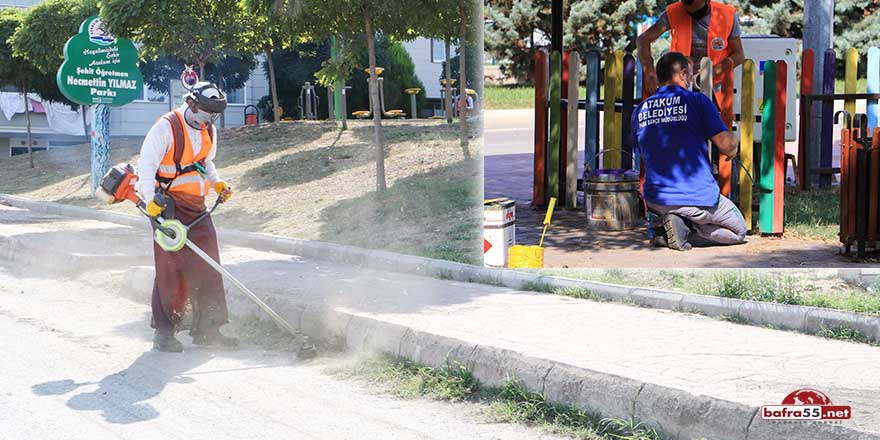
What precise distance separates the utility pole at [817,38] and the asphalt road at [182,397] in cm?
494

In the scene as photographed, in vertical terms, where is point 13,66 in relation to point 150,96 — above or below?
above

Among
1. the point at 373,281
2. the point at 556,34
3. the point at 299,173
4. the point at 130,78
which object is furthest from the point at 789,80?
the point at 130,78

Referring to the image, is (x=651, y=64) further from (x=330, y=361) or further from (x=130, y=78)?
(x=130, y=78)

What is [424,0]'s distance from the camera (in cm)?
971

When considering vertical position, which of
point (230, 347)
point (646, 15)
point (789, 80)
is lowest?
point (230, 347)

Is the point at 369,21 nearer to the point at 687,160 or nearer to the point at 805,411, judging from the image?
the point at 687,160

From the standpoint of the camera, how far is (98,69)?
17.0 meters

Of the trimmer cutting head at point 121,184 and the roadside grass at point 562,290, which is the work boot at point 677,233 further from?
the trimmer cutting head at point 121,184

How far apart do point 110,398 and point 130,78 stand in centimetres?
1238

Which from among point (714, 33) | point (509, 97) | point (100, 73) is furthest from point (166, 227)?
point (100, 73)

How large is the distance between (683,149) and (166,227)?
324cm

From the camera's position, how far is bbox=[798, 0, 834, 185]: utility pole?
9.17 meters

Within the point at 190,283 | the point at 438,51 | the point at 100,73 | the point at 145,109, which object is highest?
the point at 100,73

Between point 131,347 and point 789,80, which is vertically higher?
point 789,80
